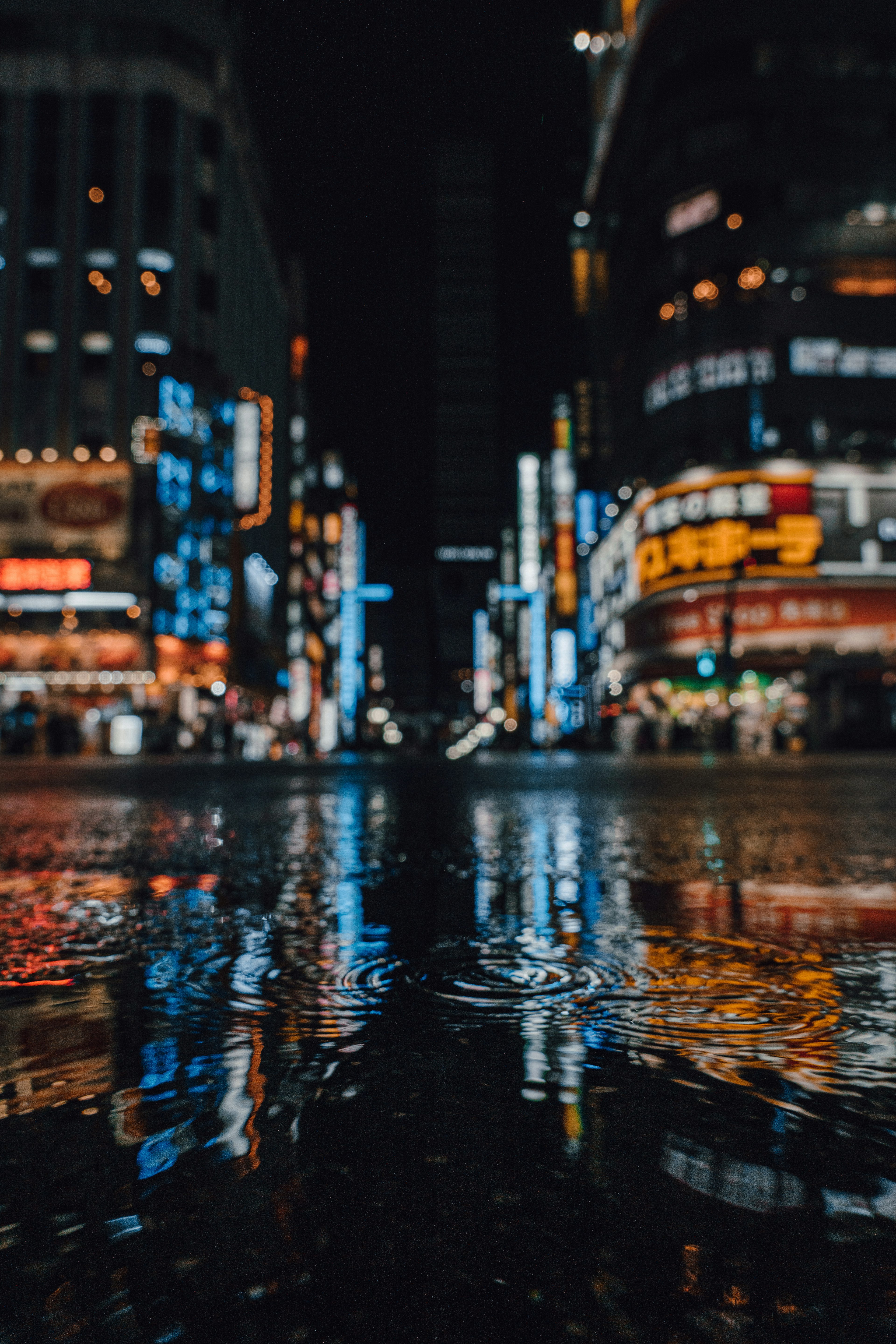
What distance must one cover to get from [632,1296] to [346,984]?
0.75m

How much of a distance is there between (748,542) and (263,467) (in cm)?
Answer: 2041

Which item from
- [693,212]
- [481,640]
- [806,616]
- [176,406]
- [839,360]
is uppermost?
[693,212]

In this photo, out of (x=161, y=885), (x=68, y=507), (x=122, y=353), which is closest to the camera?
(x=161, y=885)

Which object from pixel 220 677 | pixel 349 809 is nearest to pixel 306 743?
pixel 220 677

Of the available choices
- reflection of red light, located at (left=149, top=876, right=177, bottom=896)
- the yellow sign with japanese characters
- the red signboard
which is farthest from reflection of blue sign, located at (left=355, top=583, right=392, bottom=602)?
reflection of red light, located at (left=149, top=876, right=177, bottom=896)

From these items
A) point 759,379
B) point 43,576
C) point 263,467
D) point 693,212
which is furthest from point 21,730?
point 693,212

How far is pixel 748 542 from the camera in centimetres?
3403

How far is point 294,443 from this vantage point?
67688 millimetres

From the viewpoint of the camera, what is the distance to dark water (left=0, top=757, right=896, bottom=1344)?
1.36 ft

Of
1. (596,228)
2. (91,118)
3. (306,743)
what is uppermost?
(596,228)

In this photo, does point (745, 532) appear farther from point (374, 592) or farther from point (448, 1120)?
point (374, 592)

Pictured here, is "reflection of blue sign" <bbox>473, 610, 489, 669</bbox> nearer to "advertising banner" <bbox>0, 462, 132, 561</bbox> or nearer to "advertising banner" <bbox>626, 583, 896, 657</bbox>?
"advertising banner" <bbox>626, 583, 896, 657</bbox>

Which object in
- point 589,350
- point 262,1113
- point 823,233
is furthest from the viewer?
point 589,350

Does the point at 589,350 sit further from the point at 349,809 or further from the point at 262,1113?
the point at 262,1113
